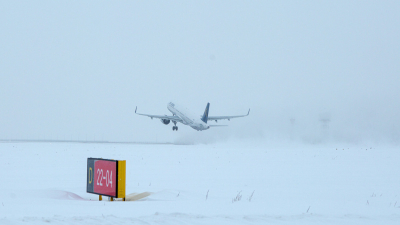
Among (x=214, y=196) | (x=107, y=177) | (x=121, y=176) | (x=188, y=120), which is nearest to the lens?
(x=121, y=176)

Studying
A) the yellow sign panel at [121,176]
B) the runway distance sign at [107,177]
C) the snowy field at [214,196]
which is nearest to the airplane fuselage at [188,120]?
the snowy field at [214,196]

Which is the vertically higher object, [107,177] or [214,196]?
[107,177]

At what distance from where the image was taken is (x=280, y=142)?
6338cm

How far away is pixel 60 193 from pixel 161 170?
8.87 m

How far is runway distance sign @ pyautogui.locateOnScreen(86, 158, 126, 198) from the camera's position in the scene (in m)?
11.8

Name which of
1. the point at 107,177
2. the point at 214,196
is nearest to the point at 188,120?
the point at 214,196

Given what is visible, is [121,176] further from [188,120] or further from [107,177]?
[188,120]

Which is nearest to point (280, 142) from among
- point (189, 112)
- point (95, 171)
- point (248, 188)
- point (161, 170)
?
point (189, 112)

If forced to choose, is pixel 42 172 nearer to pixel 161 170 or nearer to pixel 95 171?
pixel 161 170

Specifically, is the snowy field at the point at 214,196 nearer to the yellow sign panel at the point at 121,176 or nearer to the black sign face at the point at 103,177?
the yellow sign panel at the point at 121,176

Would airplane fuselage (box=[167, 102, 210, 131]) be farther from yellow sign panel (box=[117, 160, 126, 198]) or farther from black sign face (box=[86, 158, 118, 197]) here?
yellow sign panel (box=[117, 160, 126, 198])

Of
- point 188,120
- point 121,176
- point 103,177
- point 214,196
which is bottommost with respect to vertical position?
point 188,120

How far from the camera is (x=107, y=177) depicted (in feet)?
40.5

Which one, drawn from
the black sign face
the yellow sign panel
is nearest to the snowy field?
the yellow sign panel
